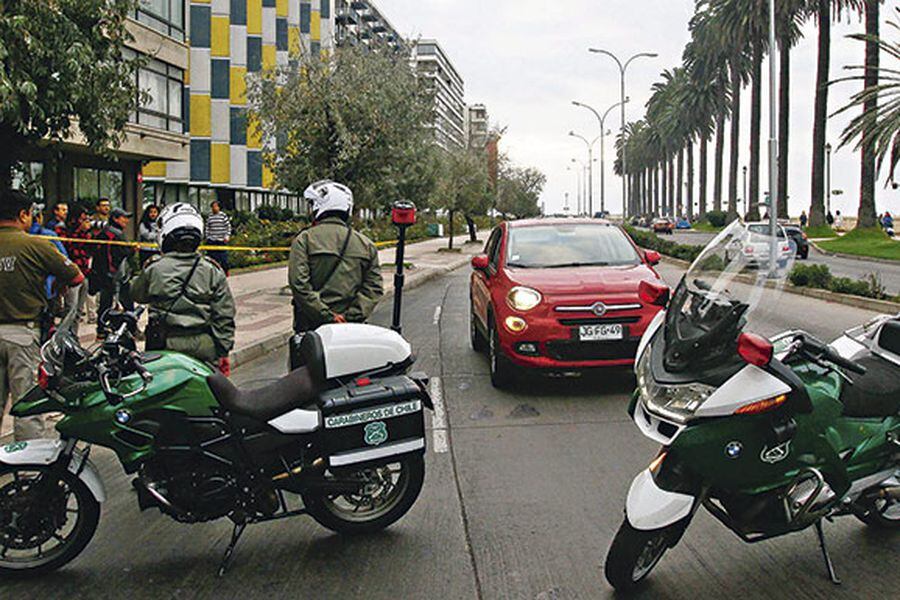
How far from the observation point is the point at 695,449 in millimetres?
3639

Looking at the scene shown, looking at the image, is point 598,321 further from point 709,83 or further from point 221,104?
point 709,83

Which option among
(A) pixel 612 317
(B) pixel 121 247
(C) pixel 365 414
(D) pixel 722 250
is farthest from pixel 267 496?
(B) pixel 121 247

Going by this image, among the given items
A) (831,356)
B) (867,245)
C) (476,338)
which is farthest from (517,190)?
(831,356)

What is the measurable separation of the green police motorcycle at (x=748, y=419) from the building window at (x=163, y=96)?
27.0 m

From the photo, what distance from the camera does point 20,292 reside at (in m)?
5.37

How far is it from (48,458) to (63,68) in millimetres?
6752

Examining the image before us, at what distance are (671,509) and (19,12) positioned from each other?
8819 millimetres

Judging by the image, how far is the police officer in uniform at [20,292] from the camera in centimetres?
534

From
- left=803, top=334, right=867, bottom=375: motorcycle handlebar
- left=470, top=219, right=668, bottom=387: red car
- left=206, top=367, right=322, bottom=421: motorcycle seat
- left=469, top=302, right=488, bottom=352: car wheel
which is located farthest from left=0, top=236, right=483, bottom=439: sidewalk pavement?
left=803, top=334, right=867, bottom=375: motorcycle handlebar

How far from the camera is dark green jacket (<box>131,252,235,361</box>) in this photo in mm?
5234

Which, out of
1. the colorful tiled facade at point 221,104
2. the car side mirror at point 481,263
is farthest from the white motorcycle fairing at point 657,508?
the colorful tiled facade at point 221,104

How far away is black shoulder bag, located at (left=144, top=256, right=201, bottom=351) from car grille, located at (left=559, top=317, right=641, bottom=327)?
387cm

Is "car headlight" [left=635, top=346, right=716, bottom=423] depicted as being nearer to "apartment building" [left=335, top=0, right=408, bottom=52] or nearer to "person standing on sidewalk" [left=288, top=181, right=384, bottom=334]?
"person standing on sidewalk" [left=288, top=181, right=384, bottom=334]

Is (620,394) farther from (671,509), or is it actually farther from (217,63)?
(217,63)
